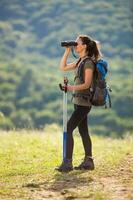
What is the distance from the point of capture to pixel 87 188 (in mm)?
8703

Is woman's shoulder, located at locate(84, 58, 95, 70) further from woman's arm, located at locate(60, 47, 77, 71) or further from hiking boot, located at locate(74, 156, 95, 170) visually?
hiking boot, located at locate(74, 156, 95, 170)

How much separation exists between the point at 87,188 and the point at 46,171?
1944 millimetres

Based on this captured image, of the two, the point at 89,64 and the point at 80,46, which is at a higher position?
the point at 80,46

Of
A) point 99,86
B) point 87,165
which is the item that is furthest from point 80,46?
point 87,165

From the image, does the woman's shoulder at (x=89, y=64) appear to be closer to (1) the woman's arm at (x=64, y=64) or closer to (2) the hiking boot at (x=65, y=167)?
(1) the woman's arm at (x=64, y=64)

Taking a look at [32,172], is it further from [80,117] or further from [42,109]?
[42,109]

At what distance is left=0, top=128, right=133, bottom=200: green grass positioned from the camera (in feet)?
27.9

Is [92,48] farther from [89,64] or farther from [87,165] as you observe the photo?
[87,165]

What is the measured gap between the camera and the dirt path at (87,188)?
8180mm

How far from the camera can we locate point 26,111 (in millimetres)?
160750

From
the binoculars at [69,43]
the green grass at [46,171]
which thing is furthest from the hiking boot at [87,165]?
the binoculars at [69,43]

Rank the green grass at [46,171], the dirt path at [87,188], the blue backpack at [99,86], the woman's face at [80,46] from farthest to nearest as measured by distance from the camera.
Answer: the woman's face at [80,46] < the blue backpack at [99,86] < the green grass at [46,171] < the dirt path at [87,188]

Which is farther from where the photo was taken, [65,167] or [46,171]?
[46,171]

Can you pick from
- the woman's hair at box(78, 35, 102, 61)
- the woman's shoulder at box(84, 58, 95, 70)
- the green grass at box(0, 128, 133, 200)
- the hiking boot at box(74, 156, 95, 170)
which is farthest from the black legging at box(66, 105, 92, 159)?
the woman's hair at box(78, 35, 102, 61)
